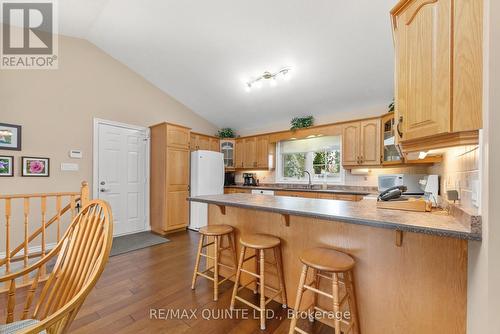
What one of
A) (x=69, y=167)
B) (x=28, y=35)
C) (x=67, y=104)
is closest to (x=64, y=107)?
(x=67, y=104)

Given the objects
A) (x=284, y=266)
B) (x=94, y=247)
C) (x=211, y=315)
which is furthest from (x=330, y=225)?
(x=94, y=247)

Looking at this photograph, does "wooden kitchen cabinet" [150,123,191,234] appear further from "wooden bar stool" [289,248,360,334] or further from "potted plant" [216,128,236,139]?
Answer: "wooden bar stool" [289,248,360,334]

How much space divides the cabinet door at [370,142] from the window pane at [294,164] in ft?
4.51

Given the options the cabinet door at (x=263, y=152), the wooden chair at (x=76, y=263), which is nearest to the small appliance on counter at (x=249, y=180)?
the cabinet door at (x=263, y=152)

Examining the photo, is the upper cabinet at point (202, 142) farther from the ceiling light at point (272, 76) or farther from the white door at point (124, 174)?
the ceiling light at point (272, 76)

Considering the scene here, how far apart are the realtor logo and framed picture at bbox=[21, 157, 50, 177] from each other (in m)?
1.29

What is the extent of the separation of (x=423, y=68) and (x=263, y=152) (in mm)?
3918

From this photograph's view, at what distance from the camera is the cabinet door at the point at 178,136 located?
4.15 meters

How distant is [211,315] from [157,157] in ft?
10.6

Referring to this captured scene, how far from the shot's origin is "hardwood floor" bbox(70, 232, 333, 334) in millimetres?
1665

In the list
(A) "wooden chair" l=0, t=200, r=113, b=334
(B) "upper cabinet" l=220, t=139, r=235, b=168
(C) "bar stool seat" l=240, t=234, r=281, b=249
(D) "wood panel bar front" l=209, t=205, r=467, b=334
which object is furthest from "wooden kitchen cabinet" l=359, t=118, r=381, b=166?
(A) "wooden chair" l=0, t=200, r=113, b=334

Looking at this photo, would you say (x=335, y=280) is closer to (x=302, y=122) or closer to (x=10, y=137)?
(x=302, y=122)

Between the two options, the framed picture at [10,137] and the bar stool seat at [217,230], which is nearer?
the bar stool seat at [217,230]

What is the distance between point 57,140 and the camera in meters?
3.35
